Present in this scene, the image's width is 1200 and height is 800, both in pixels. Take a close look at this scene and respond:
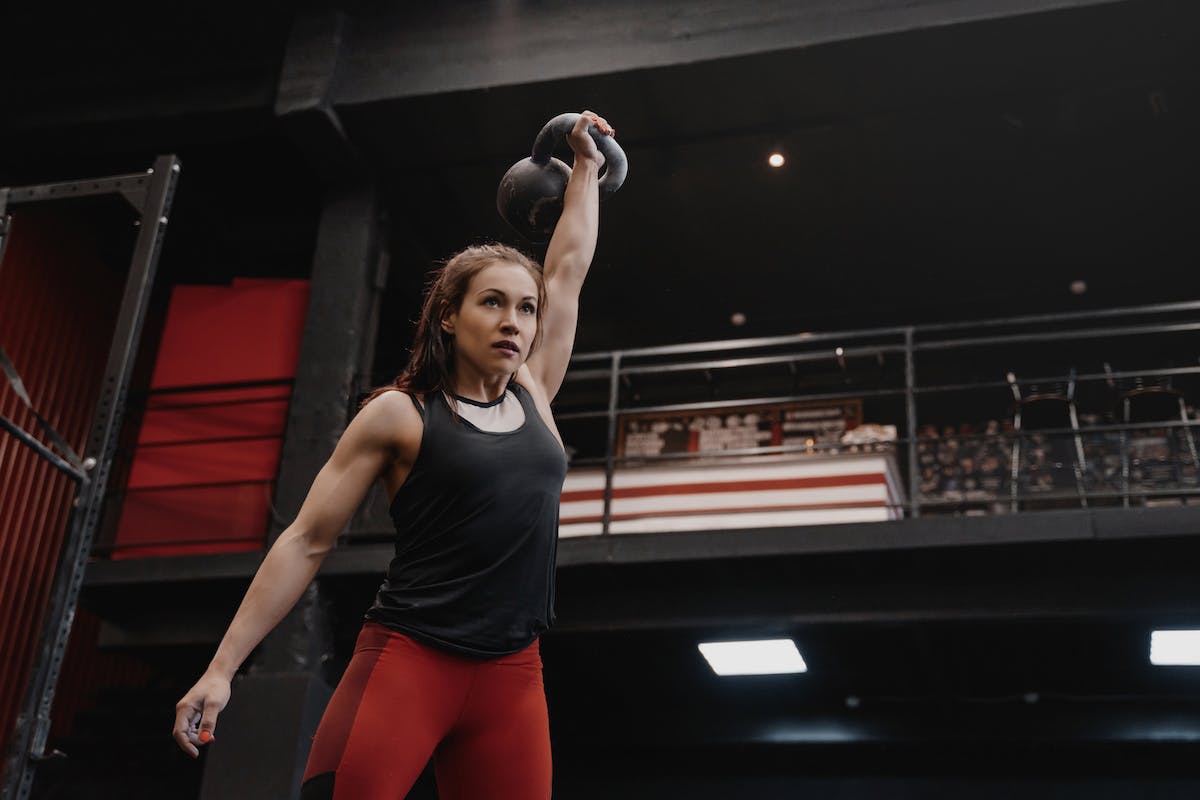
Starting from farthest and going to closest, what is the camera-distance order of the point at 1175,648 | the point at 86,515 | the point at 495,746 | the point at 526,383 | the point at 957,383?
the point at 957,383, the point at 1175,648, the point at 86,515, the point at 526,383, the point at 495,746

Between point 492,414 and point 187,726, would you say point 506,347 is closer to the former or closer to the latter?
point 492,414

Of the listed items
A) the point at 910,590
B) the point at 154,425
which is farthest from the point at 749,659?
the point at 154,425

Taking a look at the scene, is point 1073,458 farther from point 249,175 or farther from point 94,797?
point 94,797

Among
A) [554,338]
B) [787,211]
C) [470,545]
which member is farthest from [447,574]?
[787,211]

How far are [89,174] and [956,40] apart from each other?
228 inches

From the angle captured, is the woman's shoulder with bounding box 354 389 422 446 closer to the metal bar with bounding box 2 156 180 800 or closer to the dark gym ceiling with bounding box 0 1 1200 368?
the metal bar with bounding box 2 156 180 800

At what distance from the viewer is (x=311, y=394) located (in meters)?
7.09

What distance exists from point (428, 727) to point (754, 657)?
507 centimetres

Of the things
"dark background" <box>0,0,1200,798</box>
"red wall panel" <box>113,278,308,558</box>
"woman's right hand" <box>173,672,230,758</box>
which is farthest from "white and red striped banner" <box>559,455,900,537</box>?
"woman's right hand" <box>173,672,230,758</box>

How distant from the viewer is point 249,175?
8.89 meters

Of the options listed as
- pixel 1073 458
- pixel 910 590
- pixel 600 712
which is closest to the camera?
pixel 910 590

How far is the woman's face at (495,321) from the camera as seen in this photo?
203cm

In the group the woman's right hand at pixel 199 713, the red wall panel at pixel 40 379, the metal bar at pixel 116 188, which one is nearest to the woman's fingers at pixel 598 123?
the woman's right hand at pixel 199 713

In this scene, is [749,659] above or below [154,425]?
below
